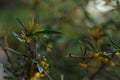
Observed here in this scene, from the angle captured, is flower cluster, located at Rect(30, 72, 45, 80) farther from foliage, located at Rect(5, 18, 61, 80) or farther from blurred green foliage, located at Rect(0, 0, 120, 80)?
blurred green foliage, located at Rect(0, 0, 120, 80)

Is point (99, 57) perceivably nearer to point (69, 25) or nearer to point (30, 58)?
point (30, 58)

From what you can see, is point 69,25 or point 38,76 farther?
point 69,25

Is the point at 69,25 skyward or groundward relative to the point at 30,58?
skyward

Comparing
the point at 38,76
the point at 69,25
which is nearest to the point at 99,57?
the point at 38,76

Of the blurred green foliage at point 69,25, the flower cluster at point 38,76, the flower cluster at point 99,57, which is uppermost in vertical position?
the blurred green foliage at point 69,25

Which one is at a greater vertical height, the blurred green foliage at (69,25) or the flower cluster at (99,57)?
the blurred green foliage at (69,25)

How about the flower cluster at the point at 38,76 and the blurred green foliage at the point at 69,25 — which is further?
the blurred green foliage at the point at 69,25

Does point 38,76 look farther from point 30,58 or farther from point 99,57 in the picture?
point 99,57

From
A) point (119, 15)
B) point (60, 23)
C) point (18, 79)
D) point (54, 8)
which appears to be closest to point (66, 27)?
point (60, 23)

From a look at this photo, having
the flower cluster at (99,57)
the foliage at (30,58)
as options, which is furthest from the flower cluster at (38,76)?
the flower cluster at (99,57)

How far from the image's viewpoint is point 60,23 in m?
2.31

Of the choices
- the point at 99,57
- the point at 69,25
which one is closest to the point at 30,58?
the point at 99,57

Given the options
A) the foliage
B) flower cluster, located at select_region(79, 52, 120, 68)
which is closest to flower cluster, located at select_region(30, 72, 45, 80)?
the foliage

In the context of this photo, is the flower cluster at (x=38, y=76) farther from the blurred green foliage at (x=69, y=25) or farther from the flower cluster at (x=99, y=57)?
the blurred green foliage at (x=69, y=25)
